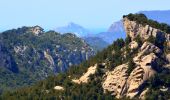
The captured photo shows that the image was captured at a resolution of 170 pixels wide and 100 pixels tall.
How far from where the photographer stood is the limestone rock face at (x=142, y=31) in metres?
156

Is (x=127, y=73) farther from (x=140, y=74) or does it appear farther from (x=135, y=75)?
(x=140, y=74)

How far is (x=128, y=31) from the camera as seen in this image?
6447 inches

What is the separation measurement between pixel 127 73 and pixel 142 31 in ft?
52.0

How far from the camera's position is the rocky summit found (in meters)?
146

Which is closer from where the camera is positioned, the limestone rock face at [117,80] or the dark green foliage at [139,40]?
the limestone rock face at [117,80]

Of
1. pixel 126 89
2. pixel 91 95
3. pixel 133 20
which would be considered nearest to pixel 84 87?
pixel 91 95

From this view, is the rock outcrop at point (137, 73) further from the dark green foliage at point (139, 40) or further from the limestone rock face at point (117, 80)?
the dark green foliage at point (139, 40)

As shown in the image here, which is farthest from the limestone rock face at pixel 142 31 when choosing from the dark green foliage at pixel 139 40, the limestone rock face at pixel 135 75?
the limestone rock face at pixel 135 75

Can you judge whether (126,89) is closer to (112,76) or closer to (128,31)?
(112,76)

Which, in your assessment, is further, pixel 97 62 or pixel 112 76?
pixel 97 62

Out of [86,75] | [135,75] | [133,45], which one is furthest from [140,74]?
[86,75]

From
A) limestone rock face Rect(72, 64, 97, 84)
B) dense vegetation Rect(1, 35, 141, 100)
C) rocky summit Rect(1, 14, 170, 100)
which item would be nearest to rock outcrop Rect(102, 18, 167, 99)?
rocky summit Rect(1, 14, 170, 100)

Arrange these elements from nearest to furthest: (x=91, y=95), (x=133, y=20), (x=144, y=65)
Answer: (x=144, y=65) → (x=91, y=95) → (x=133, y=20)

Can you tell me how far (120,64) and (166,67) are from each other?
11.3 m
